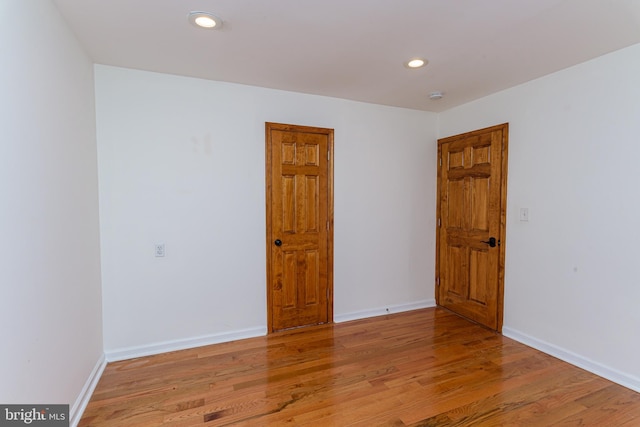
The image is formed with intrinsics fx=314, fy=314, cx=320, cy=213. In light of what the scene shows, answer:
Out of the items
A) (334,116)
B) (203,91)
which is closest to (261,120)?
(203,91)

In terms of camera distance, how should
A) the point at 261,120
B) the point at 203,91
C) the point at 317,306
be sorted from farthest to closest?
the point at 317,306 → the point at 261,120 → the point at 203,91

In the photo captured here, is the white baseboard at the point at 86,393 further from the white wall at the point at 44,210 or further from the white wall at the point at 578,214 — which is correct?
the white wall at the point at 578,214

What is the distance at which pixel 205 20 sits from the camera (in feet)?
6.33

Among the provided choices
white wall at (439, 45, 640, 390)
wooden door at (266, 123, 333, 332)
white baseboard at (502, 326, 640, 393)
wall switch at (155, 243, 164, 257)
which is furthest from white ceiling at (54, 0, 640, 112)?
white baseboard at (502, 326, 640, 393)

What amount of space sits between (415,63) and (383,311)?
2.68m

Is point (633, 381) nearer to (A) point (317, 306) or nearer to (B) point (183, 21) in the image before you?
(A) point (317, 306)

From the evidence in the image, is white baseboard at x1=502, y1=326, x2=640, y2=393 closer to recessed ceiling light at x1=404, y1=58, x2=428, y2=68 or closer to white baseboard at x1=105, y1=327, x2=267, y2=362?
white baseboard at x1=105, y1=327, x2=267, y2=362

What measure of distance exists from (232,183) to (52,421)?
2.03 metres

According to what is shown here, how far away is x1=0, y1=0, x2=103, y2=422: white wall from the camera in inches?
51.6

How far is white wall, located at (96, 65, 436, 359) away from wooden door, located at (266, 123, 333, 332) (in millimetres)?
109

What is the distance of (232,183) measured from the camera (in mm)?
3020

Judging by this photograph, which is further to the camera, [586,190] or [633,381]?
[586,190]

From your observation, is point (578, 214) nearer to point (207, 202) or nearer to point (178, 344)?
point (207, 202)

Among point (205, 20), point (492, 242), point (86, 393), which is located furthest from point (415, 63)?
point (86, 393)
